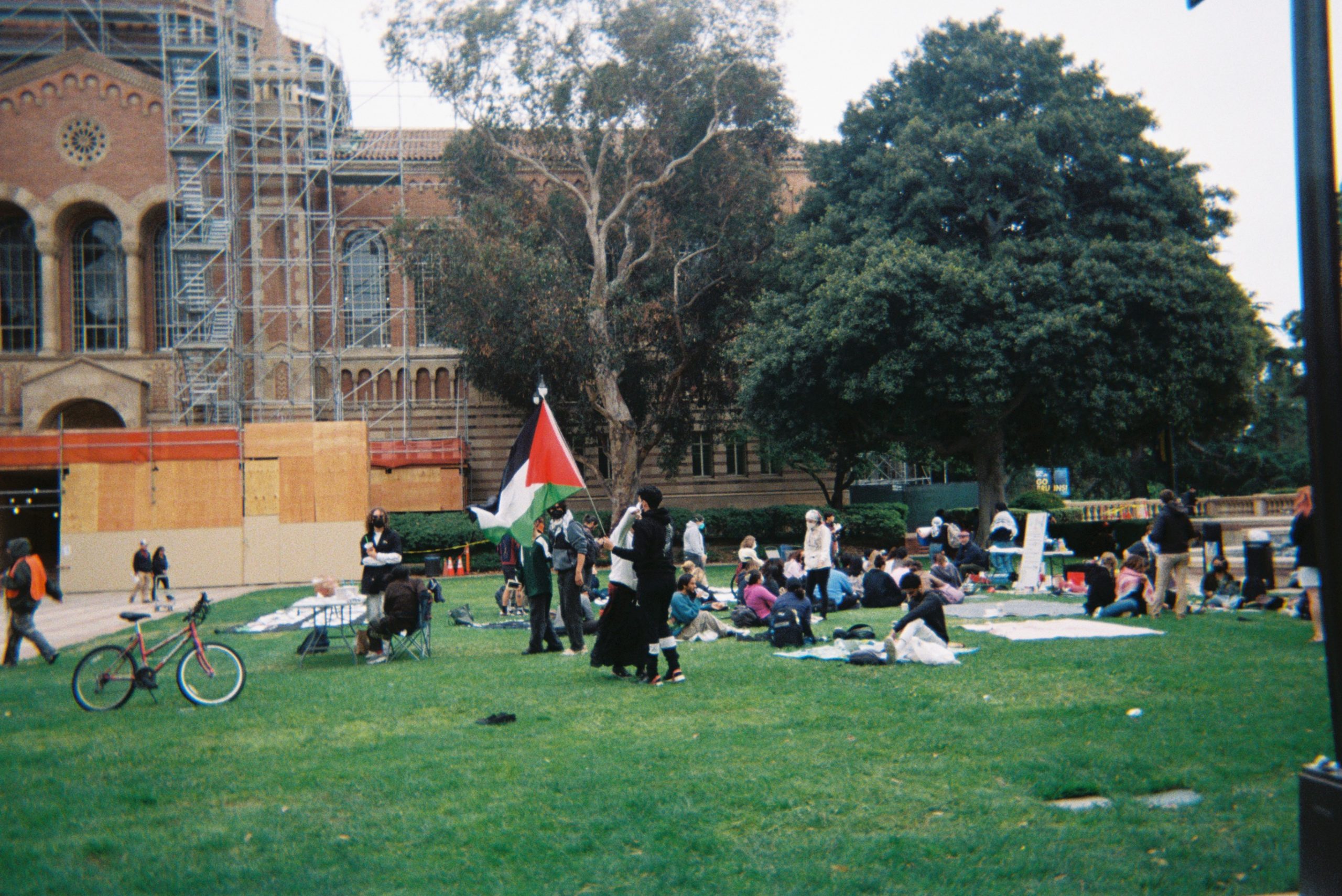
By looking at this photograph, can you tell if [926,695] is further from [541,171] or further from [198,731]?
[541,171]

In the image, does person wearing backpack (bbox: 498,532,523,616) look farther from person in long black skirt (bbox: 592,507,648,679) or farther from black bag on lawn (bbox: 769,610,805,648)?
person in long black skirt (bbox: 592,507,648,679)

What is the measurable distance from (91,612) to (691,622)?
15642 mm

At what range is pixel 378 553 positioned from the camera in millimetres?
12984

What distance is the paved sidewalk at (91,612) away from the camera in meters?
17.9

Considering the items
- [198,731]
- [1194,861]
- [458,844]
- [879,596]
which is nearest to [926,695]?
[1194,861]

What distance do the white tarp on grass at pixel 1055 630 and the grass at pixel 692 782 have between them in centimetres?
183

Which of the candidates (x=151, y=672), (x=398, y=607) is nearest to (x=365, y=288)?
(x=398, y=607)

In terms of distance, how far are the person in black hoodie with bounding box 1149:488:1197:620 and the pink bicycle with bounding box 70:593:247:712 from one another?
1192 centimetres

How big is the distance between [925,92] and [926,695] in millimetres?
26810

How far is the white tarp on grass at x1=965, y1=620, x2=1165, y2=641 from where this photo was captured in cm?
1289

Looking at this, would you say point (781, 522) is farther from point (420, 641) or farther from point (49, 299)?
point (49, 299)

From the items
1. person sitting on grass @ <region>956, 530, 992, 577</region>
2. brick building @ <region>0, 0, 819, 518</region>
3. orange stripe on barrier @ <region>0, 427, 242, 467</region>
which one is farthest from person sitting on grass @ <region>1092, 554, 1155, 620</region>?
orange stripe on barrier @ <region>0, 427, 242, 467</region>

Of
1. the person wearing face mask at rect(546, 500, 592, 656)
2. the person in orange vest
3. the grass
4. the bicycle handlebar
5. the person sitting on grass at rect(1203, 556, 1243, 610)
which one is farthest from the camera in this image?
the person sitting on grass at rect(1203, 556, 1243, 610)

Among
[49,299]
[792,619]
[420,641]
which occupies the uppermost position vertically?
[49,299]
